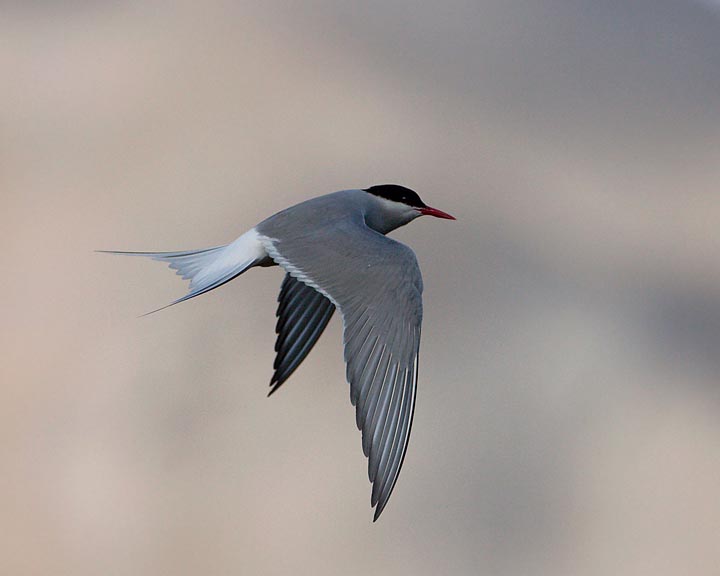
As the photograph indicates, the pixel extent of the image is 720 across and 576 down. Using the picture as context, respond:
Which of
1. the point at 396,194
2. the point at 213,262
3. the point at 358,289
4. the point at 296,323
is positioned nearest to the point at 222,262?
the point at 213,262

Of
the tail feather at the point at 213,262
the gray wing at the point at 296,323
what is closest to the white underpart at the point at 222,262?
the tail feather at the point at 213,262

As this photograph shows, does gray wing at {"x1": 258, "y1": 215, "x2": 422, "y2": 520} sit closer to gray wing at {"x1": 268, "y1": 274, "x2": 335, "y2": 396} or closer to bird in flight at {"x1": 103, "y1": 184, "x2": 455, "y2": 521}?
bird in flight at {"x1": 103, "y1": 184, "x2": 455, "y2": 521}

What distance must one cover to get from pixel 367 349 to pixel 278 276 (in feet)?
11.5

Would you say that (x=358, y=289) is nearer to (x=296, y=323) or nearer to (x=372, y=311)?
(x=372, y=311)

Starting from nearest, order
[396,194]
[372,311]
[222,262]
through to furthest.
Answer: [372,311]
[222,262]
[396,194]

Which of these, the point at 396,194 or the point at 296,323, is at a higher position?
the point at 396,194

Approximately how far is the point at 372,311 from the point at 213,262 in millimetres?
358

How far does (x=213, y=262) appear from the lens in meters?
1.63

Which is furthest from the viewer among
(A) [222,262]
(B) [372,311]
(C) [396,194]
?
(C) [396,194]

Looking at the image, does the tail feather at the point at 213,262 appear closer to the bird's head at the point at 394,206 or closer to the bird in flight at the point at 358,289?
the bird in flight at the point at 358,289

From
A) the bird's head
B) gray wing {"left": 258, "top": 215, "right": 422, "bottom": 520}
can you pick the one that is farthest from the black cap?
gray wing {"left": 258, "top": 215, "right": 422, "bottom": 520}

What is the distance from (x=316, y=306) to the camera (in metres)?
1.67

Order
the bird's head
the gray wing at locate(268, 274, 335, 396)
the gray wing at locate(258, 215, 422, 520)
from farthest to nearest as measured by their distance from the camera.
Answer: the bird's head → the gray wing at locate(268, 274, 335, 396) → the gray wing at locate(258, 215, 422, 520)

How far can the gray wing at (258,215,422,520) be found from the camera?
1.25 meters
